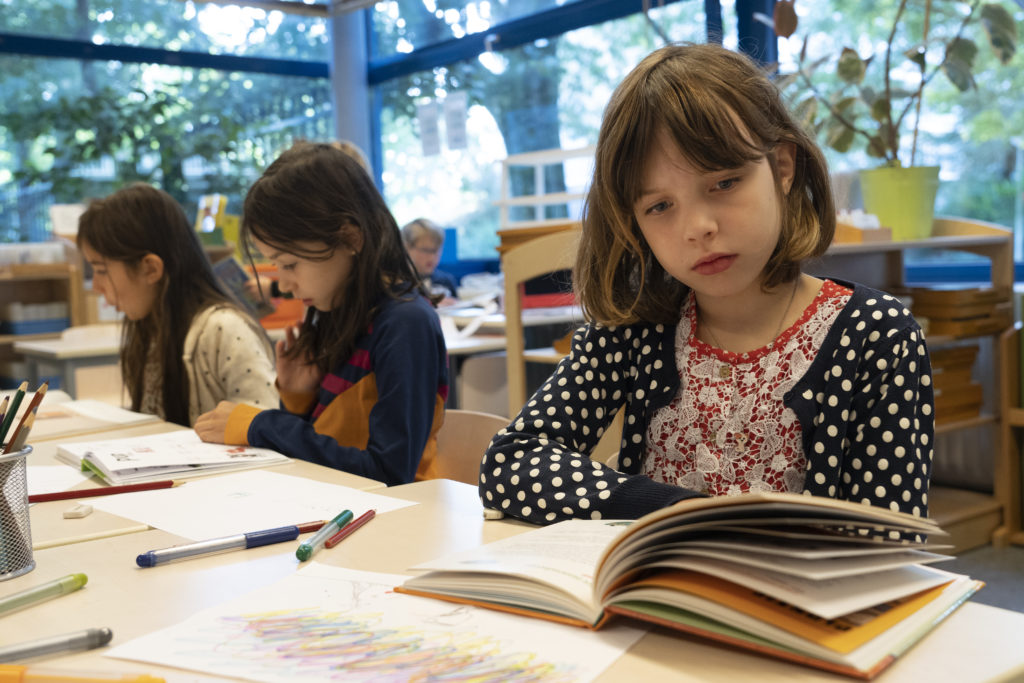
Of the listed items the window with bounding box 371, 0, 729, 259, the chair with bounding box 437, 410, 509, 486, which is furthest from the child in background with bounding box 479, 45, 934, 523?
the window with bounding box 371, 0, 729, 259

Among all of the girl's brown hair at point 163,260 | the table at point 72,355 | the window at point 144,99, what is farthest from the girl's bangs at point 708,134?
the window at point 144,99

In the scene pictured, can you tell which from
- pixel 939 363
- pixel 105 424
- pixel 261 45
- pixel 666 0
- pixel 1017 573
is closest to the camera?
pixel 105 424

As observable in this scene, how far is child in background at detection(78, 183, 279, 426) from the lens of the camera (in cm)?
204

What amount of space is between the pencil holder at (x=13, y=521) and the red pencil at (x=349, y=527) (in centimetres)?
28

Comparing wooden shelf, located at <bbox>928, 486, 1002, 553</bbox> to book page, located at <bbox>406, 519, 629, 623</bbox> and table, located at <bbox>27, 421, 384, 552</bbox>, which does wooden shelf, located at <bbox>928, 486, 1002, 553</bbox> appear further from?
book page, located at <bbox>406, 519, 629, 623</bbox>

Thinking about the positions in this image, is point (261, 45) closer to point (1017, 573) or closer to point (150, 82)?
point (150, 82)

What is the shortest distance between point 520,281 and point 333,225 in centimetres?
100

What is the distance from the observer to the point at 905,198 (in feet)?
9.16

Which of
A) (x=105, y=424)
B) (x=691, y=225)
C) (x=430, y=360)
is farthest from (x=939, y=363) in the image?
(x=105, y=424)

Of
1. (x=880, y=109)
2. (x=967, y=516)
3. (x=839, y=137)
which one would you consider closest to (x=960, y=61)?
(x=880, y=109)

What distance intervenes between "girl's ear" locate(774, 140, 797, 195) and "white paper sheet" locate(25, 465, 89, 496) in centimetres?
100

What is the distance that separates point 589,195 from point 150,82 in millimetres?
5311

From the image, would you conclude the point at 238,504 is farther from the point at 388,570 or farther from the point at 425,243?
the point at 425,243

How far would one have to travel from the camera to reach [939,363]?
9.27 feet
